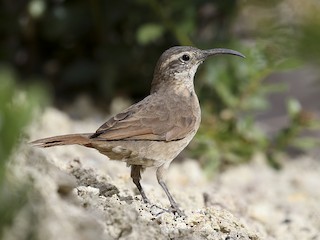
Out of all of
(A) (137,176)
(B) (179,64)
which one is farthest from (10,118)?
(B) (179,64)

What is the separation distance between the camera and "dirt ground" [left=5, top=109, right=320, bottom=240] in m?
2.99

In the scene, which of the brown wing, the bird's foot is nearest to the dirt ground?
the bird's foot

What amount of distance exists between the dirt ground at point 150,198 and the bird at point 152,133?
0.57ft

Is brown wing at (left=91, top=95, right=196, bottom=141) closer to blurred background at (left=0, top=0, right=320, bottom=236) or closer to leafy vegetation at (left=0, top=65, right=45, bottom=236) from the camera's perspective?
blurred background at (left=0, top=0, right=320, bottom=236)

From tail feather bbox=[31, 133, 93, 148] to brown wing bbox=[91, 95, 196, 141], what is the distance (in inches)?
3.5

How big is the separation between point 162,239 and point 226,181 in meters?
4.34

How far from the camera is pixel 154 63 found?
8.80 meters

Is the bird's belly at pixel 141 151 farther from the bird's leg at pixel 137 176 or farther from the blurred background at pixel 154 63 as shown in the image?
the blurred background at pixel 154 63

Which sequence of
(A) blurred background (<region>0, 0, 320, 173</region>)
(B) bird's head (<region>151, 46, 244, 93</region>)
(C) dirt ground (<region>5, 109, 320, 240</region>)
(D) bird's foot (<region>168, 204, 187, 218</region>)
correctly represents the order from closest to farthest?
(C) dirt ground (<region>5, 109, 320, 240</region>) < (D) bird's foot (<region>168, 204, 187, 218</region>) < (B) bird's head (<region>151, 46, 244, 93</region>) < (A) blurred background (<region>0, 0, 320, 173</region>)

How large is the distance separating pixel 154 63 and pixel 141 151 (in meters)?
3.87

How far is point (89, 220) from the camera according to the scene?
3029mm

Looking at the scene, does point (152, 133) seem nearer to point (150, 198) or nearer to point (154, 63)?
point (150, 198)

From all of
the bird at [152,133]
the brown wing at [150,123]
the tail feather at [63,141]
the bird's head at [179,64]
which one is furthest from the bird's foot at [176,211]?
the bird's head at [179,64]

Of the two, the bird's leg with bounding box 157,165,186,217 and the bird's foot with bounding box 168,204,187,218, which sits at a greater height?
the bird's leg with bounding box 157,165,186,217
